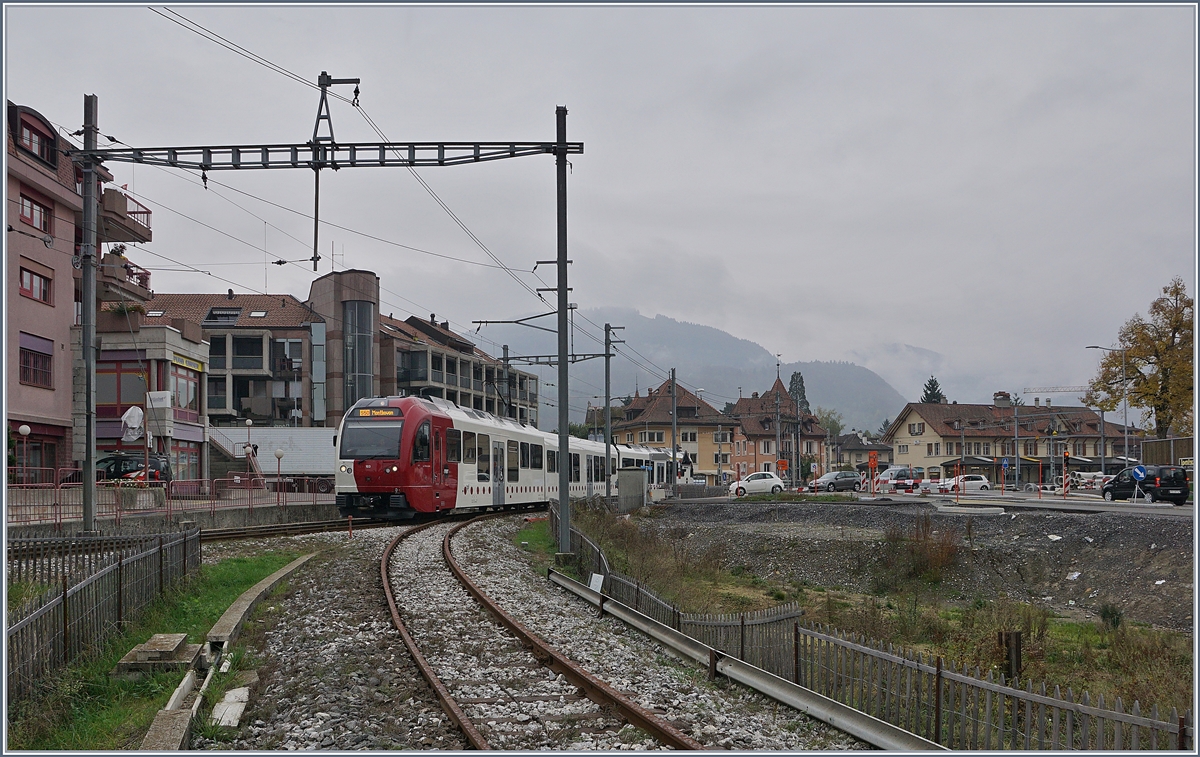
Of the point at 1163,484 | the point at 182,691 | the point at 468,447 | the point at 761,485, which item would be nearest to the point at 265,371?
the point at 761,485

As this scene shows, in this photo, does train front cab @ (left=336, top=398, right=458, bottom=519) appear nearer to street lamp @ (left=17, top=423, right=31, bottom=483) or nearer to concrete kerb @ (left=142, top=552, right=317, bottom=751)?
street lamp @ (left=17, top=423, right=31, bottom=483)

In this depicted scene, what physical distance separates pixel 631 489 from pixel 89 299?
29.6m

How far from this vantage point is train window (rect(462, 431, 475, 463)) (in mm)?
28525

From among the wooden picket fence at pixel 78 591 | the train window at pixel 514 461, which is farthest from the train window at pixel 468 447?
the wooden picket fence at pixel 78 591

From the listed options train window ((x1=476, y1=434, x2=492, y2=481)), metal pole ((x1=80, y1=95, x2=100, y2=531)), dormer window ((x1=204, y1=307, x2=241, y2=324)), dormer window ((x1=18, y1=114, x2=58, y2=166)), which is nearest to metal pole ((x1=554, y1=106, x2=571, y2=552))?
metal pole ((x1=80, y1=95, x2=100, y2=531))

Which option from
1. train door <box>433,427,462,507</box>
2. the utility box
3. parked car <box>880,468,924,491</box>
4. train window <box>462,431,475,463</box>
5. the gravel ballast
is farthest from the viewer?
parked car <box>880,468,924,491</box>

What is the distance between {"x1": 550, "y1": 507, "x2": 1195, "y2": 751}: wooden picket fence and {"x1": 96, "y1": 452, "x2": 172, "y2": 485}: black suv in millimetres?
29052

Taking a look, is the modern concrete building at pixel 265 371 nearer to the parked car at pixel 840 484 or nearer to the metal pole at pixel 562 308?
the parked car at pixel 840 484

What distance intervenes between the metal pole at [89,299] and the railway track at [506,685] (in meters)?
6.91

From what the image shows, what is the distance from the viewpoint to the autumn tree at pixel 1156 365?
5009cm

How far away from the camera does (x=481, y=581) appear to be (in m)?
15.0

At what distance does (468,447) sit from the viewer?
28.9m

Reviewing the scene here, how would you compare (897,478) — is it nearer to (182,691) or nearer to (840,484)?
(840,484)

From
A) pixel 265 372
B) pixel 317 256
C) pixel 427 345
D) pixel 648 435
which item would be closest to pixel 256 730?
pixel 317 256
